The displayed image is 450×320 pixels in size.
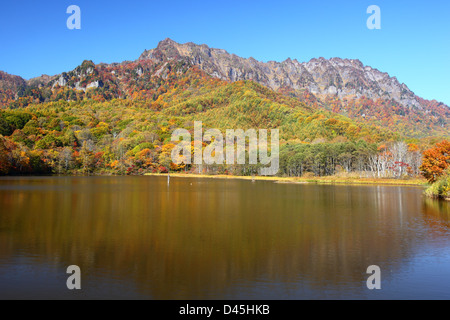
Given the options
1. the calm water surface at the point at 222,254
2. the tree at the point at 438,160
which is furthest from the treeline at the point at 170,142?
the calm water surface at the point at 222,254

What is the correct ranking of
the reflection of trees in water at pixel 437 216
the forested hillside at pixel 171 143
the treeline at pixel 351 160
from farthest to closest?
the forested hillside at pixel 171 143
the treeline at pixel 351 160
the reflection of trees in water at pixel 437 216

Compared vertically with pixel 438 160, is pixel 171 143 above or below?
above

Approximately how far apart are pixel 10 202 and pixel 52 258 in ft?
64.9

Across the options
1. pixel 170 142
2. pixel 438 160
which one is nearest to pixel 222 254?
pixel 438 160

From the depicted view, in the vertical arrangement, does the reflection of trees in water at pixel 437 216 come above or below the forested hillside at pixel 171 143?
below

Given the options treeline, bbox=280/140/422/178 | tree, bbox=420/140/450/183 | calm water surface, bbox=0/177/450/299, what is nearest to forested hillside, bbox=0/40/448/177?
treeline, bbox=280/140/422/178

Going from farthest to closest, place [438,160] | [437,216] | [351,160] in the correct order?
[351,160] → [438,160] → [437,216]

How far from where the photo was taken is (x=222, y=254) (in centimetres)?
1341

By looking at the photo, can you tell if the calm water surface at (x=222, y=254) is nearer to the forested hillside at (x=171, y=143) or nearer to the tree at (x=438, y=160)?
the tree at (x=438, y=160)

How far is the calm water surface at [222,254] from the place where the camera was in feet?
32.0

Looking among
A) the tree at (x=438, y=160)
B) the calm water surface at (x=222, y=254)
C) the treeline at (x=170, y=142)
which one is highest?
the treeline at (x=170, y=142)

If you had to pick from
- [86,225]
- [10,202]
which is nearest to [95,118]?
[10,202]

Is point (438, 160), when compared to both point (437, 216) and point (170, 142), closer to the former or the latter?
point (437, 216)

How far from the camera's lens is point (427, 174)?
41.4m
